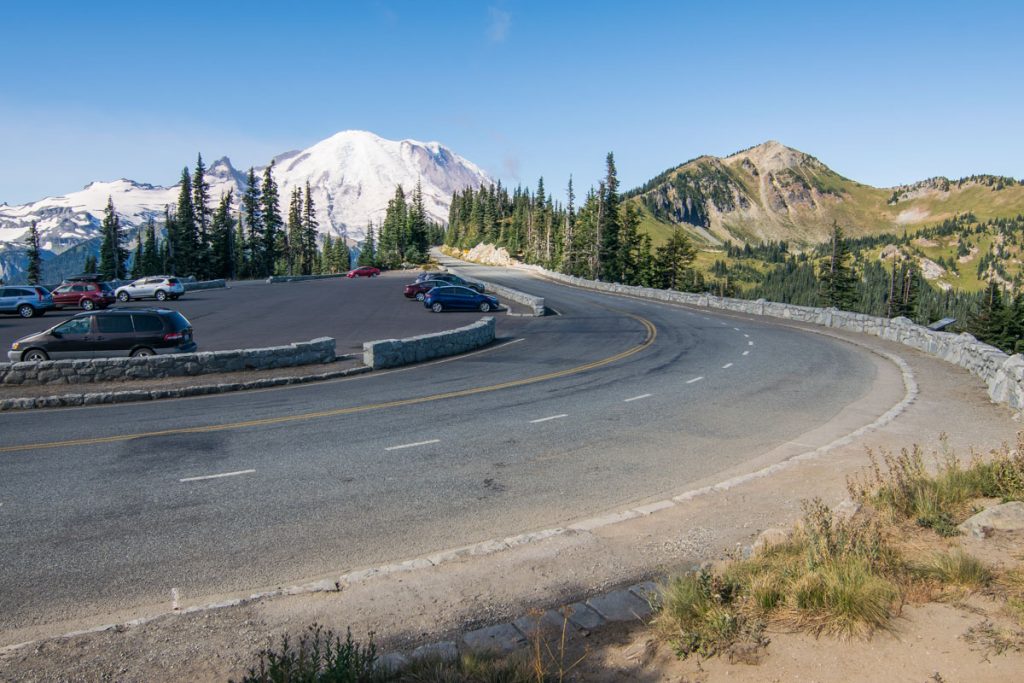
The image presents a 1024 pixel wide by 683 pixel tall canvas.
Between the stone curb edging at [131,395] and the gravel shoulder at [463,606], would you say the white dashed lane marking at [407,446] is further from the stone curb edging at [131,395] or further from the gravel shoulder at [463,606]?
the stone curb edging at [131,395]

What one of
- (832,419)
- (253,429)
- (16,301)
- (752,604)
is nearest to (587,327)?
(832,419)

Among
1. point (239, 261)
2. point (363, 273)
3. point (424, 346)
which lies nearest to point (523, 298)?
point (424, 346)

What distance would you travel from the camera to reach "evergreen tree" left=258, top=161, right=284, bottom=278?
10600cm

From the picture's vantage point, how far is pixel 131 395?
54.7 feet

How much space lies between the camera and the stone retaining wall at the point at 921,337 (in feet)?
50.3

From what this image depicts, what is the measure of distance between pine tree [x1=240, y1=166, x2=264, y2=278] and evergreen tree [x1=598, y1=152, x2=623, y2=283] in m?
55.0

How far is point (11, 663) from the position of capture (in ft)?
17.4

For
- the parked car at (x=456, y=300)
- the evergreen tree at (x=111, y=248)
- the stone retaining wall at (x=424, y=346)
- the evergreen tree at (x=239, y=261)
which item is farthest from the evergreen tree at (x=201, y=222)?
the stone retaining wall at (x=424, y=346)

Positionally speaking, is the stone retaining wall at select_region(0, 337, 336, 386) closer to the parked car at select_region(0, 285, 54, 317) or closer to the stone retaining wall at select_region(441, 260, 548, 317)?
the stone retaining wall at select_region(441, 260, 548, 317)

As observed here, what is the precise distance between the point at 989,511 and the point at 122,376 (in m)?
19.8

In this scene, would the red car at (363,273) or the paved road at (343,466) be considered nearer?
the paved road at (343,466)

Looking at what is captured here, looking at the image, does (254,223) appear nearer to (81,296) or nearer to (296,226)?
(296,226)

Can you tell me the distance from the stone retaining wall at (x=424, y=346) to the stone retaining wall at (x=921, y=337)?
16.9 meters

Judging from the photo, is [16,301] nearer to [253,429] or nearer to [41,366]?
[41,366]
